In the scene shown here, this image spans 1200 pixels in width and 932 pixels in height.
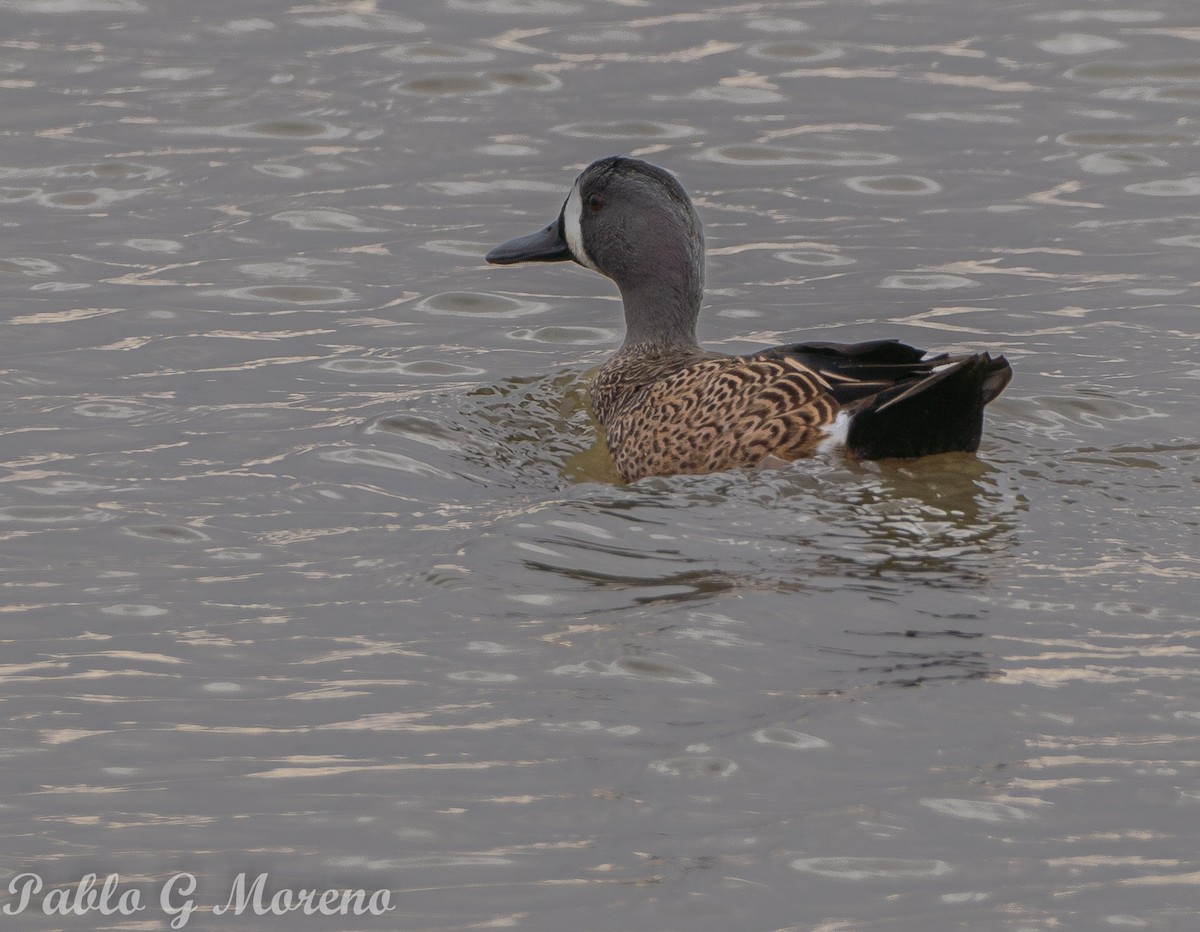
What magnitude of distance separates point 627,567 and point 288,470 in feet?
6.93

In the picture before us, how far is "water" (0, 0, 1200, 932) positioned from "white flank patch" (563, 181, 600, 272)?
0.63 meters

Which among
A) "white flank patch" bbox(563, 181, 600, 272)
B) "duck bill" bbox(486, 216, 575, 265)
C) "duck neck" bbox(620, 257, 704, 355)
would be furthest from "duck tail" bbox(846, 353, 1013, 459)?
"duck bill" bbox(486, 216, 575, 265)

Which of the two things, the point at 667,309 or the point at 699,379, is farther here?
the point at 667,309

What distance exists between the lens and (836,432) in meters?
7.25

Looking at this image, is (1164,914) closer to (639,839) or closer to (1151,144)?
(639,839)

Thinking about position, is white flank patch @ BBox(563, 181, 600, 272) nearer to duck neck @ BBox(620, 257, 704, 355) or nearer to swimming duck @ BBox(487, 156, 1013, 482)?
swimming duck @ BBox(487, 156, 1013, 482)

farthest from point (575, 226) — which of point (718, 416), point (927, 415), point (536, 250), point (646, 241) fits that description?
point (927, 415)

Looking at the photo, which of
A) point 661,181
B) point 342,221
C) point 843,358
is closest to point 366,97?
point 342,221

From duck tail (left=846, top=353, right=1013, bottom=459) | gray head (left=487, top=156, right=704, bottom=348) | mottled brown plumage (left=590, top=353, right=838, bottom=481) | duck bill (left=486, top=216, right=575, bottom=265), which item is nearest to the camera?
duck tail (left=846, top=353, right=1013, bottom=459)

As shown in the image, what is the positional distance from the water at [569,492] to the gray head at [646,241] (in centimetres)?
59

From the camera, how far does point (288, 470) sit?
8.11 meters

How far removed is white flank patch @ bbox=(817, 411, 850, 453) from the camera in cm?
724

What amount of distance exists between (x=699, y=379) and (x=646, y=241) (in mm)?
1323

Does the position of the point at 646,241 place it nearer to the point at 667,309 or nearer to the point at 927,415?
the point at 667,309
